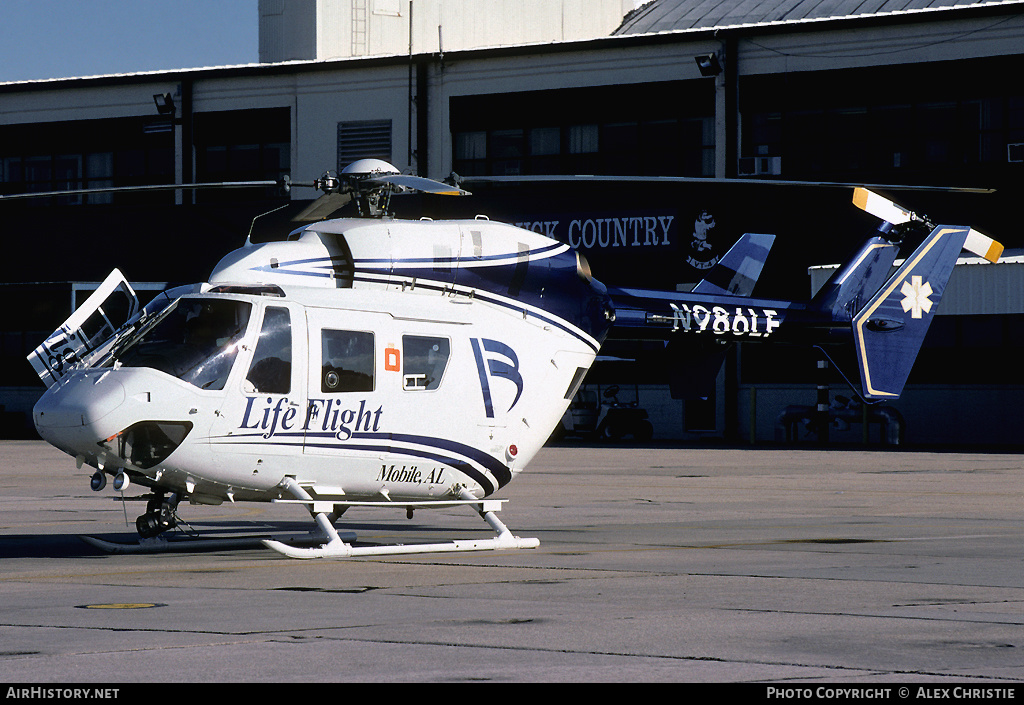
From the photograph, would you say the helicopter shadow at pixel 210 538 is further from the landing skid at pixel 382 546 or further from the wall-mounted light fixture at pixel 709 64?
the wall-mounted light fixture at pixel 709 64

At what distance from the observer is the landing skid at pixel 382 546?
1284cm

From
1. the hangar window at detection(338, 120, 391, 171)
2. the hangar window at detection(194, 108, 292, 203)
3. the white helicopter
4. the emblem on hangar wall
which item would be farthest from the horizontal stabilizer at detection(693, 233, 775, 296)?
the hangar window at detection(194, 108, 292, 203)

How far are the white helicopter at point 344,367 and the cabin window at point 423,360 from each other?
0.05ft

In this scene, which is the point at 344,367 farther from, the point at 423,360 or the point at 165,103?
the point at 165,103

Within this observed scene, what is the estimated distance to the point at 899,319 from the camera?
18.5 meters

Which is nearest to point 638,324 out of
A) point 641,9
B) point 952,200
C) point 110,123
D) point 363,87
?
point 952,200

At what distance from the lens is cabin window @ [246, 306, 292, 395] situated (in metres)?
13.1

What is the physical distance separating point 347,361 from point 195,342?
151 centimetres

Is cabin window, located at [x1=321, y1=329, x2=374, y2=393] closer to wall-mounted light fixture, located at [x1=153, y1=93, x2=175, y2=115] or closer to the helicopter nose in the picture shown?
the helicopter nose

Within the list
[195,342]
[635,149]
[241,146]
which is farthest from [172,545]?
[241,146]

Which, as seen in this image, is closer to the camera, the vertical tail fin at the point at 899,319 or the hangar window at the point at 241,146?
the vertical tail fin at the point at 899,319

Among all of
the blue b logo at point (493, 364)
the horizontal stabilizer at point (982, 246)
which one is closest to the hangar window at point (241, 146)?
the horizontal stabilizer at point (982, 246)

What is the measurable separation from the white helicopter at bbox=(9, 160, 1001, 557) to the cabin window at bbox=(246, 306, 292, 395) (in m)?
0.01

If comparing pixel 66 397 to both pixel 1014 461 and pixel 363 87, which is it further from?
pixel 363 87
